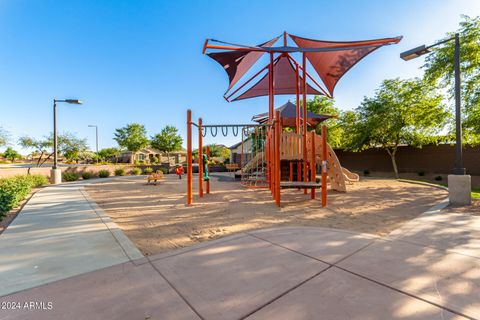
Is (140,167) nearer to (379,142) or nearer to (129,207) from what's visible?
(129,207)

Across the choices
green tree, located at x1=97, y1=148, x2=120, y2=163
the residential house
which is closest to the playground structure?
the residential house

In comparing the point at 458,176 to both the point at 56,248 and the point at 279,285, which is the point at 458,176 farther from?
the point at 56,248

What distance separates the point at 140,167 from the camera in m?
23.8

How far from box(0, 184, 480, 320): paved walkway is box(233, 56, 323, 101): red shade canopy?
12685 mm

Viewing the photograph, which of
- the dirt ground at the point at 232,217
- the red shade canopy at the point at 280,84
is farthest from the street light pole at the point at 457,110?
the red shade canopy at the point at 280,84

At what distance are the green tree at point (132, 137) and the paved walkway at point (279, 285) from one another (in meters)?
47.7

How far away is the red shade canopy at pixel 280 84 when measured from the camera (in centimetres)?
1434

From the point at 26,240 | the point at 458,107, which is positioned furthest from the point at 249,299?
the point at 458,107

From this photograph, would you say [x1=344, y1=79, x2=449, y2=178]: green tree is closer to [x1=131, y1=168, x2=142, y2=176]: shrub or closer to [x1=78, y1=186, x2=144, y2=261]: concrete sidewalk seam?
[x1=78, y1=186, x2=144, y2=261]: concrete sidewalk seam

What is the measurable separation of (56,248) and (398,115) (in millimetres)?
20683

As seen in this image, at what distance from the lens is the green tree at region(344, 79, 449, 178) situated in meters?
16.0

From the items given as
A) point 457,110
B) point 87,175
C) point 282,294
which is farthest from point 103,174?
point 457,110

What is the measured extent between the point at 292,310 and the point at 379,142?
20379 mm

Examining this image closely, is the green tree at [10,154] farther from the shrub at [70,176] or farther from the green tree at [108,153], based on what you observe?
the shrub at [70,176]
